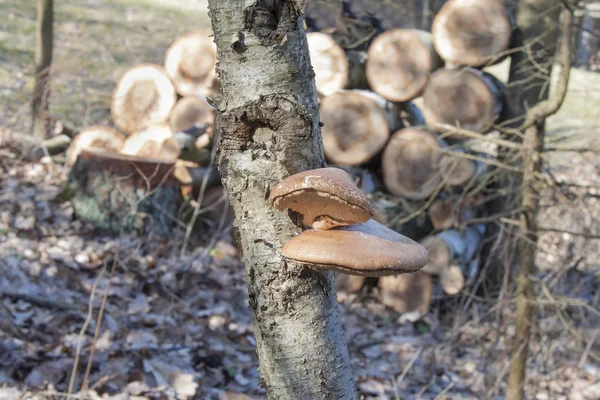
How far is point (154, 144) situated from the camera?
711 cm

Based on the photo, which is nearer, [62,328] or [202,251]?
[62,328]

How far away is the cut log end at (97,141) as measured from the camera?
7.39m

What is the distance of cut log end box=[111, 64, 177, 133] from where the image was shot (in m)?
7.34

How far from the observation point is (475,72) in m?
6.11

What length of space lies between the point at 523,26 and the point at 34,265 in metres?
4.98

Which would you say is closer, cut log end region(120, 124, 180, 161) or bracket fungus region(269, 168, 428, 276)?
bracket fungus region(269, 168, 428, 276)

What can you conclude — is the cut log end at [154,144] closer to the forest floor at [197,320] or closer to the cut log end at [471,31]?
the forest floor at [197,320]

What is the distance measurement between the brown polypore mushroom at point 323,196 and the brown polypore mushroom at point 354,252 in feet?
0.17

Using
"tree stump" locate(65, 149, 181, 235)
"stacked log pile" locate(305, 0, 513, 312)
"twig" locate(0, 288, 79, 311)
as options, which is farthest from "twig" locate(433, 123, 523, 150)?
"tree stump" locate(65, 149, 181, 235)

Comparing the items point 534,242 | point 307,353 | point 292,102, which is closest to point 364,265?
point 307,353

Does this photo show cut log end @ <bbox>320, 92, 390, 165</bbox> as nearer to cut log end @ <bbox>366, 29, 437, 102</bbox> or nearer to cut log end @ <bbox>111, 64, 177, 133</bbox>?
cut log end @ <bbox>366, 29, 437, 102</bbox>

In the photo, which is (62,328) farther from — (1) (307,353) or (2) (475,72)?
(2) (475,72)

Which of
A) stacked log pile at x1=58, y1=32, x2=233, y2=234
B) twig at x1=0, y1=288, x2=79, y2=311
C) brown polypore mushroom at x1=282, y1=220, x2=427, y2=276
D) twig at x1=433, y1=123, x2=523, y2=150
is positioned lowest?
twig at x1=0, y1=288, x2=79, y2=311

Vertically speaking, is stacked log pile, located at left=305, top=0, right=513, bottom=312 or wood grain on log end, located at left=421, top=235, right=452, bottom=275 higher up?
stacked log pile, located at left=305, top=0, right=513, bottom=312
